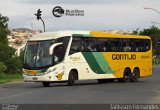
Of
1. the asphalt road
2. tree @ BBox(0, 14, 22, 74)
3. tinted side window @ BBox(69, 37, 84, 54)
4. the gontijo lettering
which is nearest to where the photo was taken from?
the asphalt road

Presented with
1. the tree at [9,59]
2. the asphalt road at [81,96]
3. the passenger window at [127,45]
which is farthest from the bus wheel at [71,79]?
the tree at [9,59]

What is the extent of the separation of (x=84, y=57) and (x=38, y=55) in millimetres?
3312

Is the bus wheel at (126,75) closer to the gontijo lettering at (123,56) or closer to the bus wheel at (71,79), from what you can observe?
the gontijo lettering at (123,56)

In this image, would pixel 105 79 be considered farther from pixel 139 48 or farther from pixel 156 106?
pixel 156 106

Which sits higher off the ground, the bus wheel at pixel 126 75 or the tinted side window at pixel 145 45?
the tinted side window at pixel 145 45

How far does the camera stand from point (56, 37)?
3275cm

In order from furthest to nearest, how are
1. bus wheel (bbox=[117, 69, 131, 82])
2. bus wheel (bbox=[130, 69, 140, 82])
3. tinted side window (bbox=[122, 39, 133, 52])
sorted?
bus wheel (bbox=[130, 69, 140, 82]) < bus wheel (bbox=[117, 69, 131, 82]) < tinted side window (bbox=[122, 39, 133, 52])

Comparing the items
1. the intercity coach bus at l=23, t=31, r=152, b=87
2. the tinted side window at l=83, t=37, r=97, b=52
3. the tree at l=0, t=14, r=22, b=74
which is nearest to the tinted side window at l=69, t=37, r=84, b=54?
the intercity coach bus at l=23, t=31, r=152, b=87

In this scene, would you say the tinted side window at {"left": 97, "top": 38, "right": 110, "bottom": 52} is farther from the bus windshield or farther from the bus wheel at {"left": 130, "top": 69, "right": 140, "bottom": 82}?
the bus windshield

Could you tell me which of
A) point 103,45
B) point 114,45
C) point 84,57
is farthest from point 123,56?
point 84,57

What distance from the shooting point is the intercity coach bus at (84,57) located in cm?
3238

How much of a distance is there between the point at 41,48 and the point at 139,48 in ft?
31.3

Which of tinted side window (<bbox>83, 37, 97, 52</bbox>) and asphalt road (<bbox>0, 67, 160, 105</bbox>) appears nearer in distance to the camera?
asphalt road (<bbox>0, 67, 160, 105</bbox>)

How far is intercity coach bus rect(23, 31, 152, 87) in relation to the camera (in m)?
32.4
